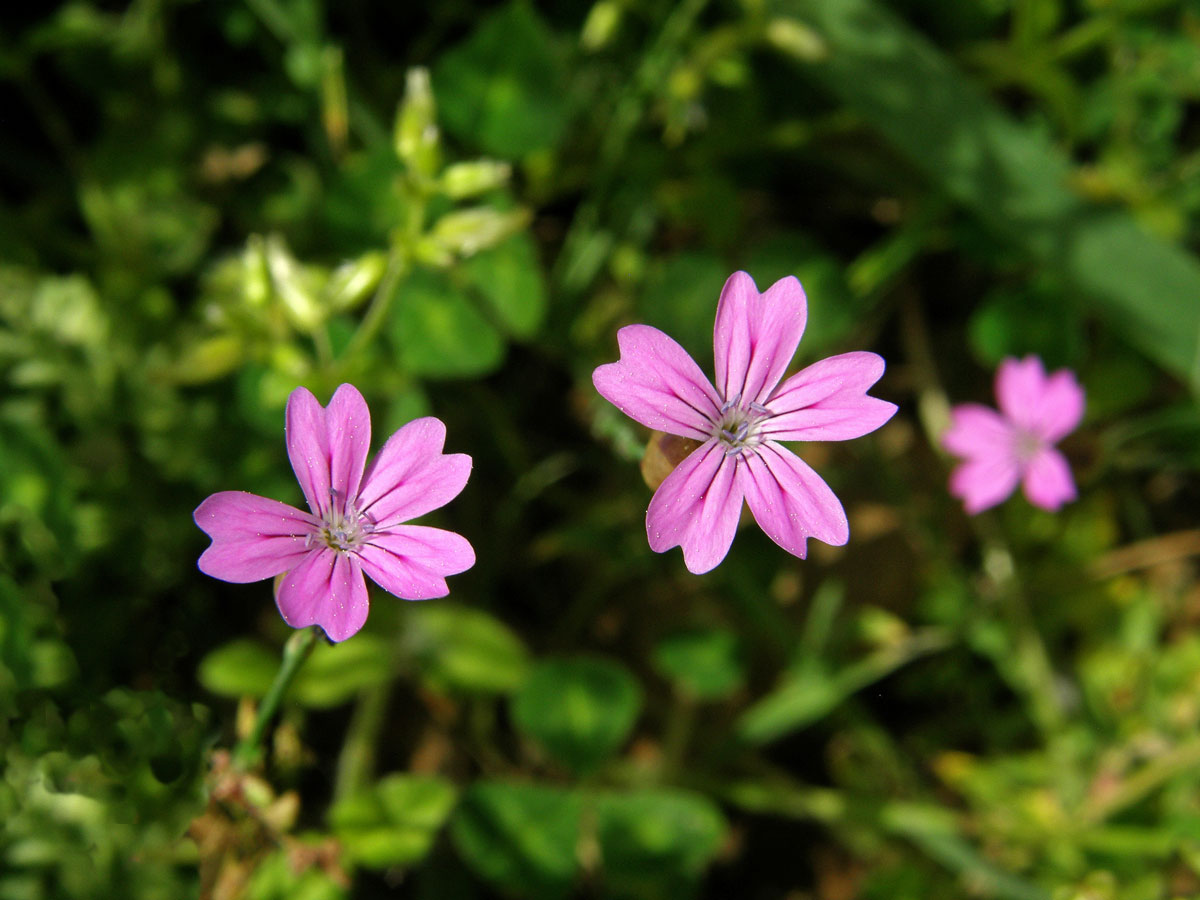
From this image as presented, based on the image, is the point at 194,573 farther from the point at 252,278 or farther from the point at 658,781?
the point at 658,781

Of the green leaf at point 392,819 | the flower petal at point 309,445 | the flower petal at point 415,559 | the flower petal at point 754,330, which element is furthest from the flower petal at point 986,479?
the flower petal at point 309,445

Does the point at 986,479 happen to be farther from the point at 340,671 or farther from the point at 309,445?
the point at 309,445

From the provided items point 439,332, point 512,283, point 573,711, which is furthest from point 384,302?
point 573,711

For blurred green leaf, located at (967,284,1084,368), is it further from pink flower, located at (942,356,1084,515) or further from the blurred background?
pink flower, located at (942,356,1084,515)

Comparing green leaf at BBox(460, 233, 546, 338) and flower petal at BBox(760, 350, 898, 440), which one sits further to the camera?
green leaf at BBox(460, 233, 546, 338)

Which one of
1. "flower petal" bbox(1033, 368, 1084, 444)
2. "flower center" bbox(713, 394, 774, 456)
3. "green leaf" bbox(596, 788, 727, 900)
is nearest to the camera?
"flower center" bbox(713, 394, 774, 456)

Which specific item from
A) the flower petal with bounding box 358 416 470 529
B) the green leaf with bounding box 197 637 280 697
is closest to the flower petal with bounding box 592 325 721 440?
the flower petal with bounding box 358 416 470 529

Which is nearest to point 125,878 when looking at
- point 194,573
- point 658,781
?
point 194,573
